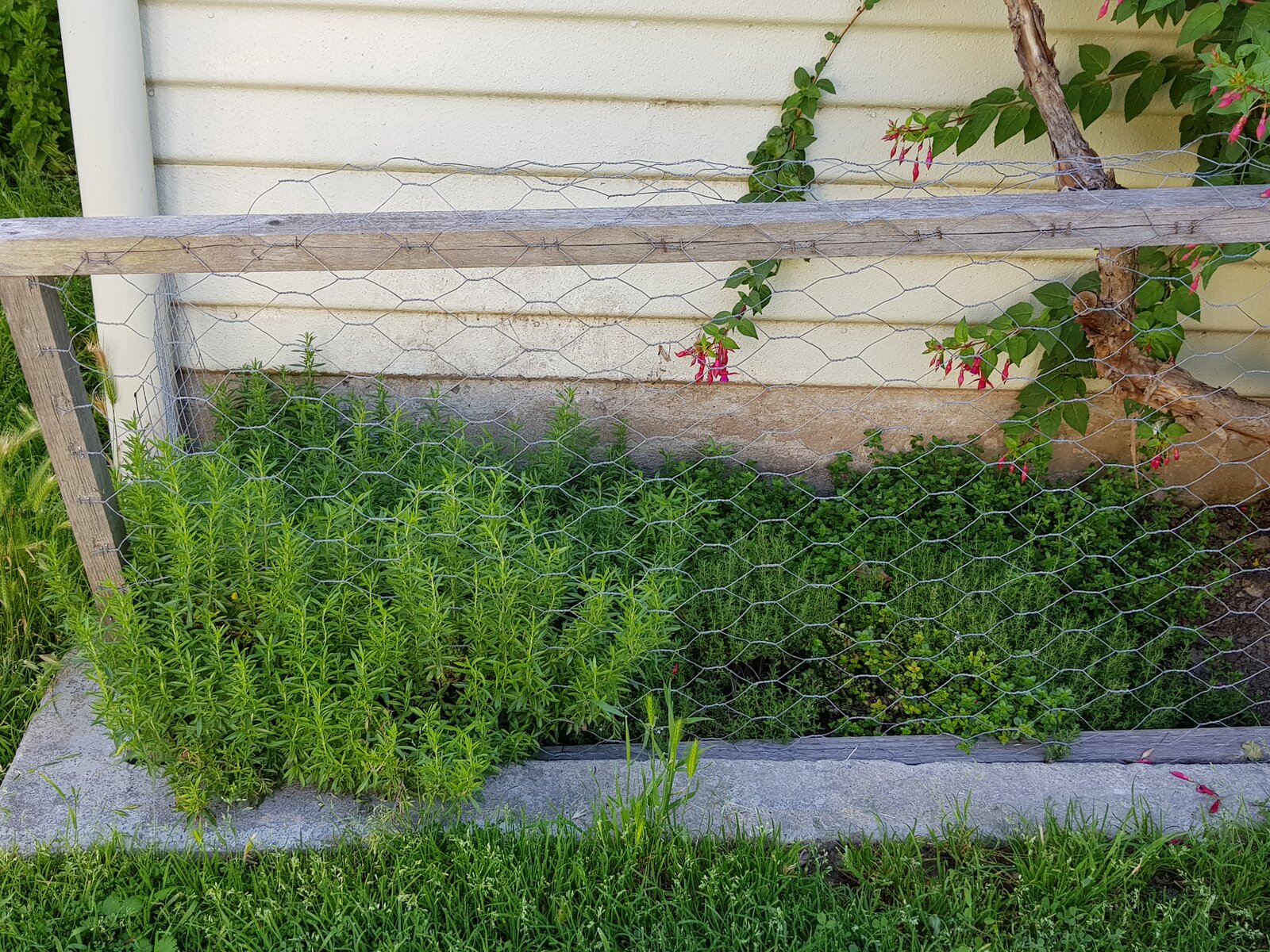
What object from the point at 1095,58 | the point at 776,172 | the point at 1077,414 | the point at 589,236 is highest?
the point at 1095,58

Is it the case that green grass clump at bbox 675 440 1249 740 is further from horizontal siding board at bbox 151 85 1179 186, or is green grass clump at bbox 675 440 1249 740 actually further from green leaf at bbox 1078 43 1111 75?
green leaf at bbox 1078 43 1111 75

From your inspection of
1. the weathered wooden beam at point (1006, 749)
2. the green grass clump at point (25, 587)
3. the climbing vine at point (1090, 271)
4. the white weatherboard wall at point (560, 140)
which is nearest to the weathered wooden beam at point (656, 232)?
the climbing vine at point (1090, 271)

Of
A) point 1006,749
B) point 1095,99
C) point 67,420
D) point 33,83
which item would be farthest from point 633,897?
point 33,83

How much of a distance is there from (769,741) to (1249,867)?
1.10 meters

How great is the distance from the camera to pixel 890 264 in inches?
139

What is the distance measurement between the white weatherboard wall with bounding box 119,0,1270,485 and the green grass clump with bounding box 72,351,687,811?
0.98 metres

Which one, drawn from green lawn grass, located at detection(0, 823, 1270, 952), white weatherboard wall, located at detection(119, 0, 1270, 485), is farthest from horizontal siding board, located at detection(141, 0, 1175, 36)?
green lawn grass, located at detection(0, 823, 1270, 952)

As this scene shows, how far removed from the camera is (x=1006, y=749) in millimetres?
2689

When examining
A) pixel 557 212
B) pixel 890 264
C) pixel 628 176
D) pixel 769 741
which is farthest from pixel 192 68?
pixel 769 741

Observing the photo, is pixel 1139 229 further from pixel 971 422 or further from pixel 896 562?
pixel 971 422

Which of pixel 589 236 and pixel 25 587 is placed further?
pixel 25 587

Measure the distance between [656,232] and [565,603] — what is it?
116cm

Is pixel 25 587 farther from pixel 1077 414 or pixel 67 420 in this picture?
pixel 1077 414

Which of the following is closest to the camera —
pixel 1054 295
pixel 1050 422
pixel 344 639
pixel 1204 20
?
pixel 344 639
